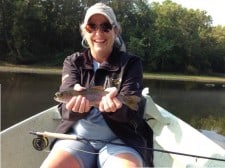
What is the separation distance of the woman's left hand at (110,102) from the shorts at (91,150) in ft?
1.27

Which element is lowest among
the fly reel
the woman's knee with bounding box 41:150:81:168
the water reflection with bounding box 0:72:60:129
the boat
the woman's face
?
the water reflection with bounding box 0:72:60:129

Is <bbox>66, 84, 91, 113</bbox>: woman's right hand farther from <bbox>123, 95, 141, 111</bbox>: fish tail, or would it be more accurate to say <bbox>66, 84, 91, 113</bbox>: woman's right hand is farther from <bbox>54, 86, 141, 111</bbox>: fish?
<bbox>123, 95, 141, 111</bbox>: fish tail

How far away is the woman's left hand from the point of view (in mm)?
3047

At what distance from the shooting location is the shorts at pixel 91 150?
10.9 ft

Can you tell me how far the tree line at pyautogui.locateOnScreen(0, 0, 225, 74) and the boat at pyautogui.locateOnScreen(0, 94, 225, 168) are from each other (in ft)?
142

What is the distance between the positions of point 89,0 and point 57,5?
422 centimetres

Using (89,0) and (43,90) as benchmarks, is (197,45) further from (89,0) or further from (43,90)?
(43,90)

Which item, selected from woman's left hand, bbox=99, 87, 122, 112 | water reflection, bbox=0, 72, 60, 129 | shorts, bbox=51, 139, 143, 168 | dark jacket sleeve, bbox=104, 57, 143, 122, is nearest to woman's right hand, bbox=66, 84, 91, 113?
woman's left hand, bbox=99, 87, 122, 112

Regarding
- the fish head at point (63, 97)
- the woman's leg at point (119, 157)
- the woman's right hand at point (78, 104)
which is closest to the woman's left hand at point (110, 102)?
the woman's right hand at point (78, 104)

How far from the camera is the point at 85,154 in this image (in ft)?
11.0

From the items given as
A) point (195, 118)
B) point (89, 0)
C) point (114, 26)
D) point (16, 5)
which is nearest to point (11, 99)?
point (195, 118)

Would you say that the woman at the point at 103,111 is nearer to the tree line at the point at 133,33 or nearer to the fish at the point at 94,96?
the fish at the point at 94,96

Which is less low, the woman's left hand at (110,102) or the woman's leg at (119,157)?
the woman's left hand at (110,102)

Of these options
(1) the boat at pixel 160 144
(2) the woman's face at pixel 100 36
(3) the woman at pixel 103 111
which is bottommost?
(1) the boat at pixel 160 144
